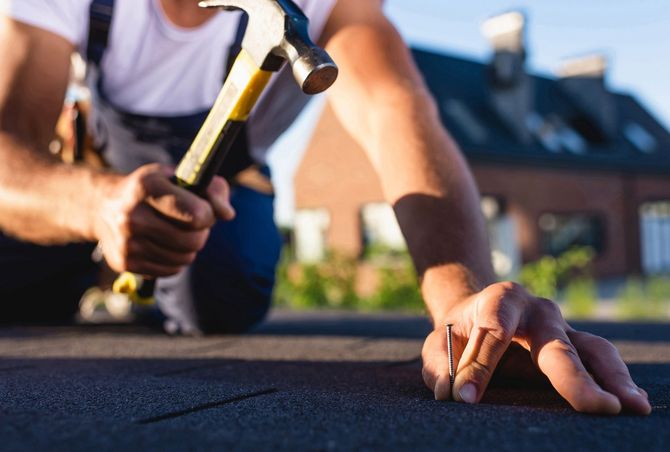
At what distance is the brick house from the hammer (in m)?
9.57

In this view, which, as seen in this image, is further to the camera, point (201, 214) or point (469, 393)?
point (201, 214)

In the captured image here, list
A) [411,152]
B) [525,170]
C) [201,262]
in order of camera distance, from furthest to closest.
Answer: [525,170], [201,262], [411,152]

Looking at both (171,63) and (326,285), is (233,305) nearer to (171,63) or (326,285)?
(171,63)

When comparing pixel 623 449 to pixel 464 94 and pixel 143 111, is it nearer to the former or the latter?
pixel 143 111

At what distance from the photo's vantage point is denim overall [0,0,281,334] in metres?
2.11

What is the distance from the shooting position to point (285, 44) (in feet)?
3.44

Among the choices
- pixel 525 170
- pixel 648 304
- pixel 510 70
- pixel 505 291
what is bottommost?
pixel 648 304

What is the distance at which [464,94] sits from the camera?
42.8ft

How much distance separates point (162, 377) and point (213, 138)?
47cm

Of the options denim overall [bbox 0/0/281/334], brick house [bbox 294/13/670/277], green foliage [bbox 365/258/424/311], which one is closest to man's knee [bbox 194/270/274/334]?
denim overall [bbox 0/0/281/334]

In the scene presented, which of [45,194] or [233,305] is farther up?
[45,194]

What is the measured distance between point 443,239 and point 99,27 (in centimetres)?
110

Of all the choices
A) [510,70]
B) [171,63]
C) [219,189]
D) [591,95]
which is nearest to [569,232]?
[510,70]

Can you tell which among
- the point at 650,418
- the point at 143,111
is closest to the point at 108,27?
the point at 143,111
